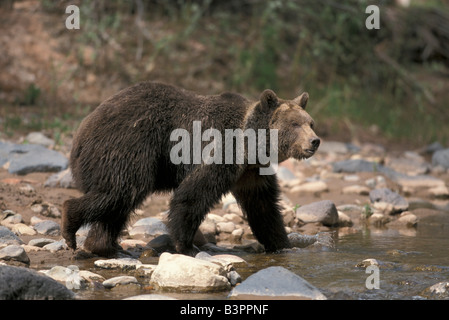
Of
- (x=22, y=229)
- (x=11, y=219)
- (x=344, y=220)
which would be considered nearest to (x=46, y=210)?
(x=11, y=219)

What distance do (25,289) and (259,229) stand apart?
9.05 ft

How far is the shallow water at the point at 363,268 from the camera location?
4.91m

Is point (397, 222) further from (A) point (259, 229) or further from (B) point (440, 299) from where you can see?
(B) point (440, 299)

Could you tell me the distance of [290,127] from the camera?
610 cm

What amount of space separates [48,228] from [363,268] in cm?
320

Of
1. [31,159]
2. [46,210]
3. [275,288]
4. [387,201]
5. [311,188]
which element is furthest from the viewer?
[311,188]

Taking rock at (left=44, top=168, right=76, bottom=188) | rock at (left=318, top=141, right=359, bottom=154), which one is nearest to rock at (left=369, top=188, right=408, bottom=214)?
rock at (left=318, top=141, right=359, bottom=154)

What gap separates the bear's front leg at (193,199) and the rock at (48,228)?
142cm

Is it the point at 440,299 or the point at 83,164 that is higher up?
the point at 83,164

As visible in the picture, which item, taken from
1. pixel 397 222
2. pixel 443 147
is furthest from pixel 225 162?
pixel 443 147

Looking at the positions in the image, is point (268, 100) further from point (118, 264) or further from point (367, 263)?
point (118, 264)

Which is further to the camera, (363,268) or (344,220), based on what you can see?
(344,220)

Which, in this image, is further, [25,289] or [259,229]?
[259,229]

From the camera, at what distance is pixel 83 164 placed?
587 centimetres
